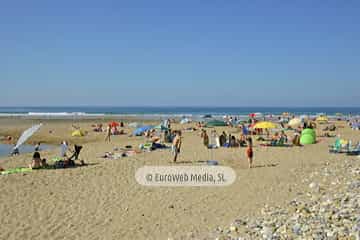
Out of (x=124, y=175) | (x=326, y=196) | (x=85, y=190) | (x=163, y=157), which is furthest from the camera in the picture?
(x=163, y=157)

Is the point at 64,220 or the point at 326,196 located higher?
the point at 326,196

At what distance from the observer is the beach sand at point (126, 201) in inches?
307

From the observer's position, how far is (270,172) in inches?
505

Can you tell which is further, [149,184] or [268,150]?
[268,150]

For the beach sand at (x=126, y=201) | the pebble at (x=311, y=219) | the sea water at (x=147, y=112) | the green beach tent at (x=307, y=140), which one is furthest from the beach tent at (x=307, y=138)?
the sea water at (x=147, y=112)

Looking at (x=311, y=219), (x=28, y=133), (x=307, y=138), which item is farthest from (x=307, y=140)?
(x=311, y=219)

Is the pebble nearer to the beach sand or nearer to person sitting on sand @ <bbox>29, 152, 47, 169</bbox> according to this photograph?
the beach sand

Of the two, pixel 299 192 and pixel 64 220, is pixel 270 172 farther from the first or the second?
pixel 64 220

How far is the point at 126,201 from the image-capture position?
32.1 feet

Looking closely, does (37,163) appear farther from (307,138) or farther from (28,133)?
(307,138)

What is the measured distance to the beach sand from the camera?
7.79 m

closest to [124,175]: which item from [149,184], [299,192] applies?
[149,184]

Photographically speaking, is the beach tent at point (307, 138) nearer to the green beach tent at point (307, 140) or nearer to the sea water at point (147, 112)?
the green beach tent at point (307, 140)

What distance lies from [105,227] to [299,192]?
4.91 m
